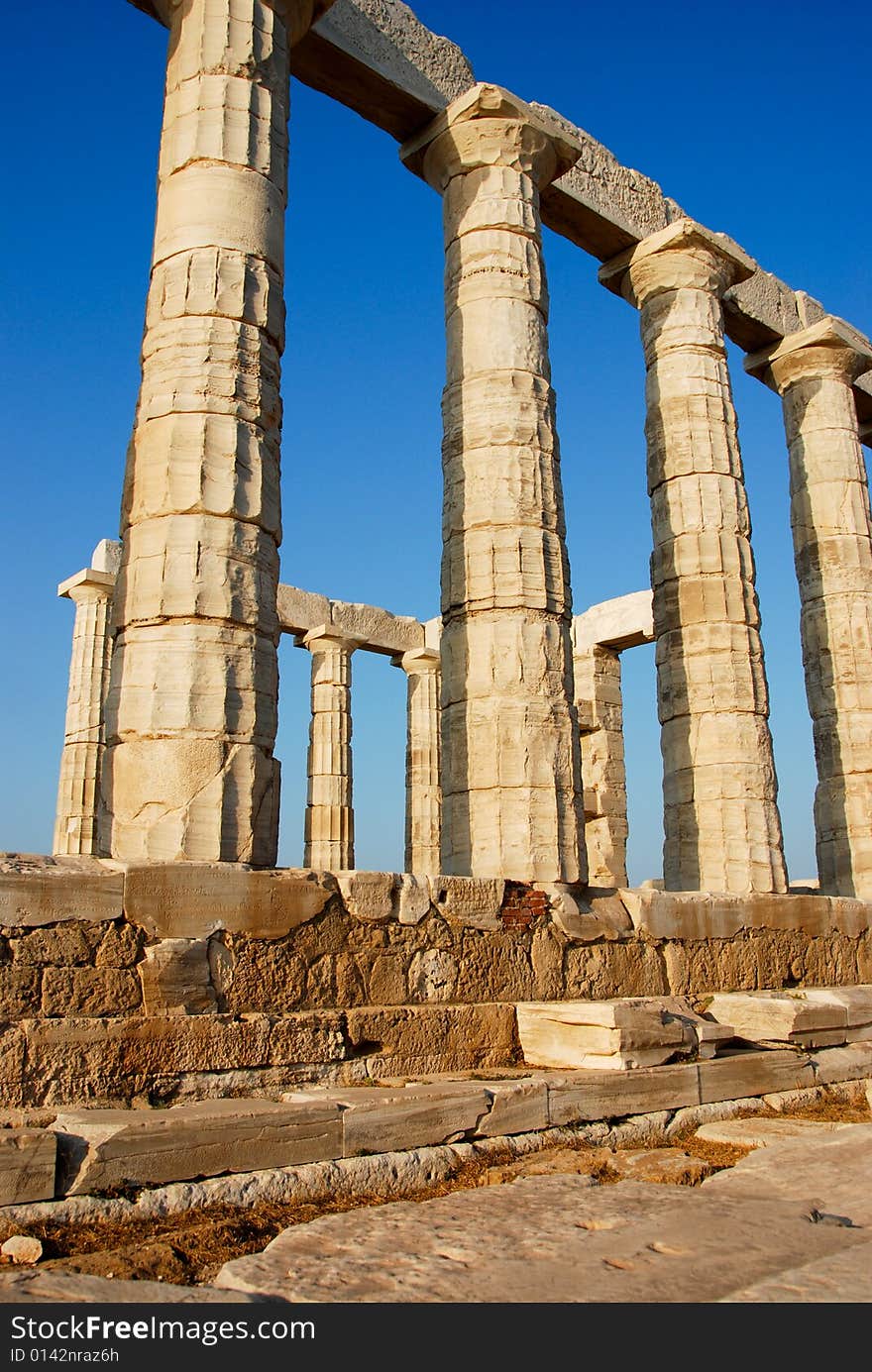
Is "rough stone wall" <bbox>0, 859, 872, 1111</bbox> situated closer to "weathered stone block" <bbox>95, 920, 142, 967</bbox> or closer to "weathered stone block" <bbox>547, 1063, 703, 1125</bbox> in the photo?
"weathered stone block" <bbox>95, 920, 142, 967</bbox>

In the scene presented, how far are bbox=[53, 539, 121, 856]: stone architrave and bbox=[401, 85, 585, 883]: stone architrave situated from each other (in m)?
8.36

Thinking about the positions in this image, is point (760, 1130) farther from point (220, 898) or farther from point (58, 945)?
point (58, 945)

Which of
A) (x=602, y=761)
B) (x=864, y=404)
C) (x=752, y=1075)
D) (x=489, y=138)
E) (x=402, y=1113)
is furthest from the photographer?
(x=602, y=761)

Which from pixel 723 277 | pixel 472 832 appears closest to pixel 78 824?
pixel 472 832

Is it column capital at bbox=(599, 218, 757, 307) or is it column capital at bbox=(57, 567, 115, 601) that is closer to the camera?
column capital at bbox=(599, 218, 757, 307)

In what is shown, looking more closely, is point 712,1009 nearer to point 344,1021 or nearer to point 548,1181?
point 344,1021

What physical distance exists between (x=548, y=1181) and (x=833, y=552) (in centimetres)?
1130

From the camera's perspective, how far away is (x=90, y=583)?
17.8m

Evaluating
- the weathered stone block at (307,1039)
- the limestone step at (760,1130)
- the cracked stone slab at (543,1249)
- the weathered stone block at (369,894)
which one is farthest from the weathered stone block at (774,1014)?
the cracked stone slab at (543,1249)

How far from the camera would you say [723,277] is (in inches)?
529

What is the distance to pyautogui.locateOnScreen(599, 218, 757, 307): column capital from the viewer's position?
42.7 feet

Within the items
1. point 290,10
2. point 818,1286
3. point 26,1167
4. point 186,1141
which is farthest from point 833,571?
point 26,1167

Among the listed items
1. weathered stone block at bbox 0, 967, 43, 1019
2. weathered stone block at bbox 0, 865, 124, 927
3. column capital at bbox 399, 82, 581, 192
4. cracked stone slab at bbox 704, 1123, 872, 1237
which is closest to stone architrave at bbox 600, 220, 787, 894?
column capital at bbox 399, 82, 581, 192

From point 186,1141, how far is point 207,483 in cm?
457
